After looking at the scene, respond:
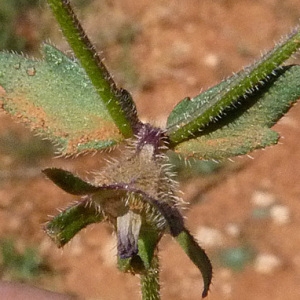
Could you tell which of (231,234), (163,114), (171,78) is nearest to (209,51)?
(171,78)

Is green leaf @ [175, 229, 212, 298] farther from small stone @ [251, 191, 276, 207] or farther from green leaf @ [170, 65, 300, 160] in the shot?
small stone @ [251, 191, 276, 207]

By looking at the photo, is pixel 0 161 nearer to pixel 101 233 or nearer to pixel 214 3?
pixel 101 233

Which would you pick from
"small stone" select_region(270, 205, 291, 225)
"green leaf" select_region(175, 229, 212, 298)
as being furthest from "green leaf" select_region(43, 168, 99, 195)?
"small stone" select_region(270, 205, 291, 225)

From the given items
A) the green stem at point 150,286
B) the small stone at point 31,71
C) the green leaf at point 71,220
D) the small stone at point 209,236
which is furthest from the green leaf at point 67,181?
the small stone at point 209,236

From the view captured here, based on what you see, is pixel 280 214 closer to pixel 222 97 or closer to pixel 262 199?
pixel 262 199

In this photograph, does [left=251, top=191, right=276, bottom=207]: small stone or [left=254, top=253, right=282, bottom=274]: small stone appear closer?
[left=254, top=253, right=282, bottom=274]: small stone

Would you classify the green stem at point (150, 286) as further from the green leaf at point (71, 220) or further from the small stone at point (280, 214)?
the small stone at point (280, 214)

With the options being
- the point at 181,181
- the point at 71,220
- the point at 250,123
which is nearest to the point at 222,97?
the point at 250,123
